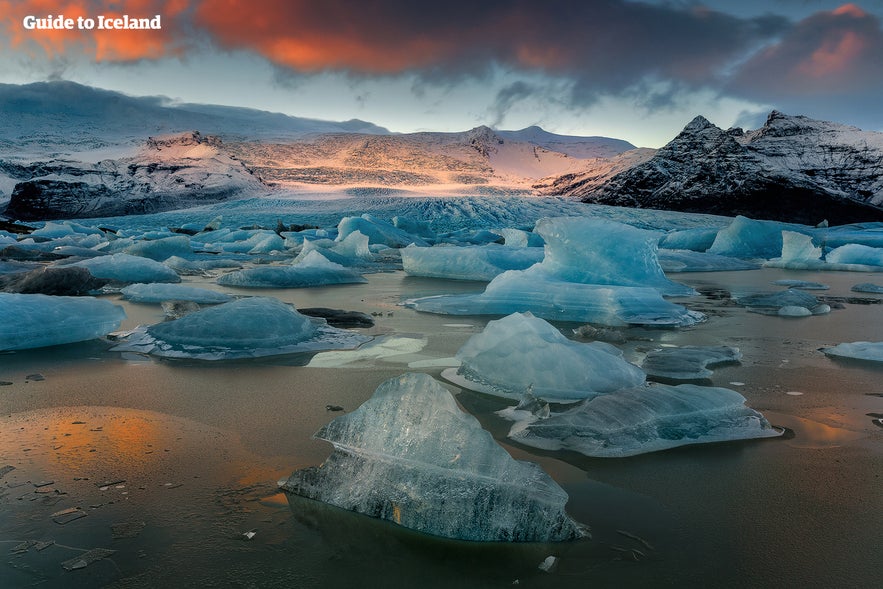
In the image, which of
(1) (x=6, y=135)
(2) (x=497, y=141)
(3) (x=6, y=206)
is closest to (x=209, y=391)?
(3) (x=6, y=206)

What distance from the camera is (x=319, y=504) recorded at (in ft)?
5.50

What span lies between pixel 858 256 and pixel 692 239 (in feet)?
18.3

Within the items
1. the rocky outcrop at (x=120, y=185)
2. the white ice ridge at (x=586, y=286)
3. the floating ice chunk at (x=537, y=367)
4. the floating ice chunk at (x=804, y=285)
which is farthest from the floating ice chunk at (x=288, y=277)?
the rocky outcrop at (x=120, y=185)

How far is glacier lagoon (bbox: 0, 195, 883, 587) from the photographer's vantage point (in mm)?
1383

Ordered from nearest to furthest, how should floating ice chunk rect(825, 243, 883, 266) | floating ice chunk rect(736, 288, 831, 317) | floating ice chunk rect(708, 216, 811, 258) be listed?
floating ice chunk rect(736, 288, 831, 317)
floating ice chunk rect(825, 243, 883, 266)
floating ice chunk rect(708, 216, 811, 258)

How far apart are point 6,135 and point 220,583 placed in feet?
154

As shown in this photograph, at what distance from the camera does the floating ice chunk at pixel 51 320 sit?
3.69 m

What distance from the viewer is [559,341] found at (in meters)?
3.05

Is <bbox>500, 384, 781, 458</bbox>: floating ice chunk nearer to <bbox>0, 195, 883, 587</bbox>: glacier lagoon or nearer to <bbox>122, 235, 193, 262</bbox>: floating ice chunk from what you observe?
<bbox>0, 195, 883, 587</bbox>: glacier lagoon

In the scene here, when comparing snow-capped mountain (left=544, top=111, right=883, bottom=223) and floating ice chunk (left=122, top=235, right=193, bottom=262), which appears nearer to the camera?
floating ice chunk (left=122, top=235, right=193, bottom=262)

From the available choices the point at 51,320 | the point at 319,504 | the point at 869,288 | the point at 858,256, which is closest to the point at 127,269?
the point at 51,320

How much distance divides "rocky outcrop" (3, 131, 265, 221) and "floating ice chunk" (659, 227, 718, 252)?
65.1 ft

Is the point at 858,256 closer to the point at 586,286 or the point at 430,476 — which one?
the point at 586,286

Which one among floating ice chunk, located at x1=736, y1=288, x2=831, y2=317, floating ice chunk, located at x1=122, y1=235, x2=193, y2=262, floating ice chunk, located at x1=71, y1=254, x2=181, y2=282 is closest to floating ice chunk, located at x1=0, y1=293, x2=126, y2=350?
floating ice chunk, located at x1=71, y1=254, x2=181, y2=282
